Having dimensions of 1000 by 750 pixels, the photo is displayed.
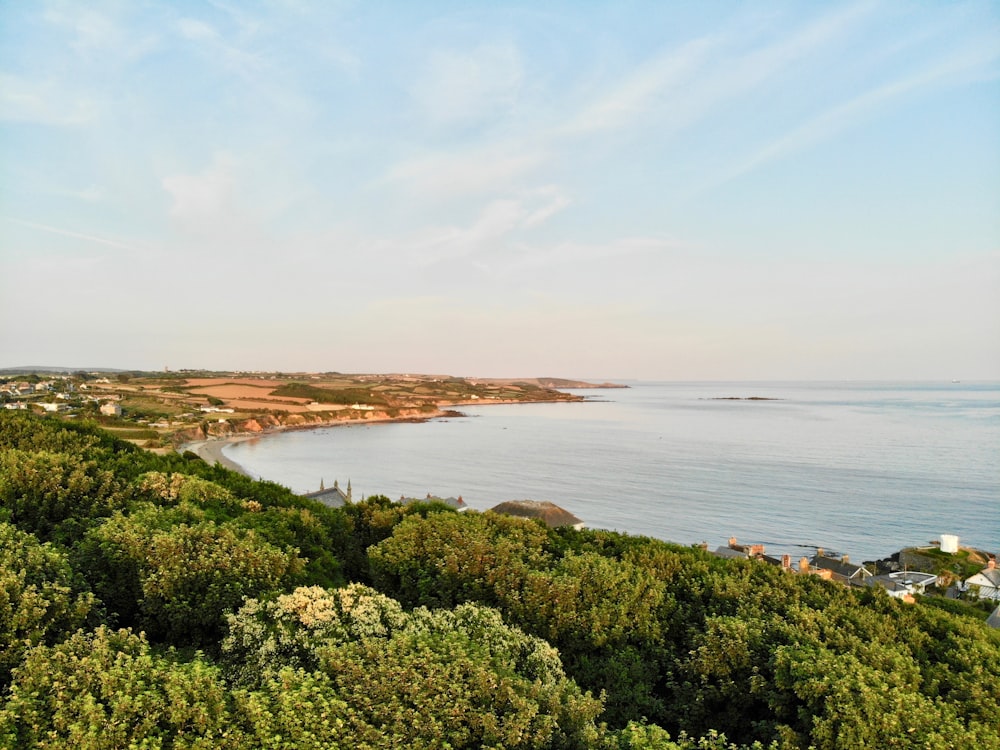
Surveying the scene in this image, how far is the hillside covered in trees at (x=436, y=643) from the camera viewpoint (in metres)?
6.68

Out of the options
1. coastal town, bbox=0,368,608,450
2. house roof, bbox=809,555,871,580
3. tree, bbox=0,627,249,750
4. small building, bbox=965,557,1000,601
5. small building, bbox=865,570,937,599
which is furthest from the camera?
coastal town, bbox=0,368,608,450

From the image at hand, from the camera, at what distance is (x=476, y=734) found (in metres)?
6.95

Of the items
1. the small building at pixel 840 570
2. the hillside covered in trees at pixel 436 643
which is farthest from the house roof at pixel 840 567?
the hillside covered in trees at pixel 436 643

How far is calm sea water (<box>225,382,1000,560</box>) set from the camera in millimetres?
40250

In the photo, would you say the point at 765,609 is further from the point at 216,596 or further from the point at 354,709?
the point at 216,596

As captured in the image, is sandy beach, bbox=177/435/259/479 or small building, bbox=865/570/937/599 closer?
small building, bbox=865/570/937/599

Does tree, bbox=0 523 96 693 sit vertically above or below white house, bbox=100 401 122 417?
above

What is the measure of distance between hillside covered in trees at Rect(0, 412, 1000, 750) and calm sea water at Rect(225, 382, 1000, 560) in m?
25.2

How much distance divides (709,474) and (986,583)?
34063 millimetres

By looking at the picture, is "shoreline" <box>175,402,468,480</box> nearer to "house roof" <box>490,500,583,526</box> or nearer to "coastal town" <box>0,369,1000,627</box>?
"coastal town" <box>0,369,1000,627</box>

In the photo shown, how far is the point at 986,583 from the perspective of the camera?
25.5 metres

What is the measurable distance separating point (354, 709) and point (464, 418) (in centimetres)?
13451

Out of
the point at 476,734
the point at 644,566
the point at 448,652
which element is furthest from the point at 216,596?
the point at 644,566

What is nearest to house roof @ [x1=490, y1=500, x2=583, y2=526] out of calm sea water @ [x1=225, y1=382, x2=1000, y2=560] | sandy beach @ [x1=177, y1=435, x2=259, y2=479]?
calm sea water @ [x1=225, y1=382, x2=1000, y2=560]
